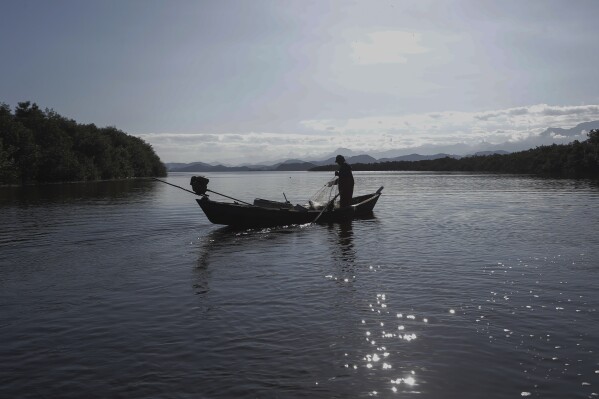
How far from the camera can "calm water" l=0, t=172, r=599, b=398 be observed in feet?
24.5

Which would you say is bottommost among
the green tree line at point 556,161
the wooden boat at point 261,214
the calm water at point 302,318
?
the calm water at point 302,318

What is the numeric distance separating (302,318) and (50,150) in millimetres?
89099

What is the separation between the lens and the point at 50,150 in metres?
86.1

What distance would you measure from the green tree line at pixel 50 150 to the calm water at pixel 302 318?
64973 mm

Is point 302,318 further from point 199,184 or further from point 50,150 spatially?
point 50,150

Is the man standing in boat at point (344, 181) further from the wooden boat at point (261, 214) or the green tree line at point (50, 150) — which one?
the green tree line at point (50, 150)

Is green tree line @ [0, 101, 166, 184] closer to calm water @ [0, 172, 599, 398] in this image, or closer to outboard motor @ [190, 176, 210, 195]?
outboard motor @ [190, 176, 210, 195]

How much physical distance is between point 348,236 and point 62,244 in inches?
545

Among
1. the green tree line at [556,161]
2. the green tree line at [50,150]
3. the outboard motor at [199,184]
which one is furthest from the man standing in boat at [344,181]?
the green tree line at [556,161]

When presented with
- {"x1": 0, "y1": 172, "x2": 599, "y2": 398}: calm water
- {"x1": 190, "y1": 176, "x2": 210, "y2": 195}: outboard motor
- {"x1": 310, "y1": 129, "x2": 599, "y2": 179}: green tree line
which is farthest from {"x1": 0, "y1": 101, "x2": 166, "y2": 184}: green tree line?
{"x1": 310, "y1": 129, "x2": 599, "y2": 179}: green tree line

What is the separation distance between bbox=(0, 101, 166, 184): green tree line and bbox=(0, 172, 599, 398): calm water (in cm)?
6497

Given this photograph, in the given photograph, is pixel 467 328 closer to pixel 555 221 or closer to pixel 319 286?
pixel 319 286

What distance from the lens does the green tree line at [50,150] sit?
3029 inches

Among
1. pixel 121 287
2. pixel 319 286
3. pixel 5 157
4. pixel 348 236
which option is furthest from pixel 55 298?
pixel 5 157
